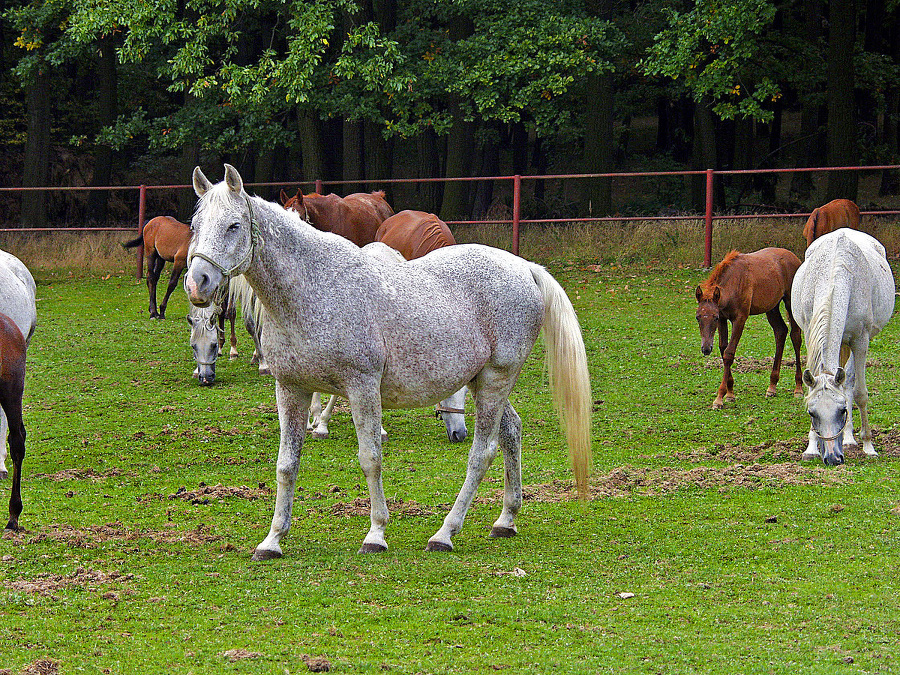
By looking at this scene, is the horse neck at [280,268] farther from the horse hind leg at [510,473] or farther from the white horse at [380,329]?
the horse hind leg at [510,473]

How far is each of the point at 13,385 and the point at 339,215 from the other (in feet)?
21.5

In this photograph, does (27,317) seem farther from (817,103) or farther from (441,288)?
(817,103)

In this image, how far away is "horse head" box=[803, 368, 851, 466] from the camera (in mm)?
8070

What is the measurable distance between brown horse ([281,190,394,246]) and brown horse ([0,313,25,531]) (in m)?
5.58

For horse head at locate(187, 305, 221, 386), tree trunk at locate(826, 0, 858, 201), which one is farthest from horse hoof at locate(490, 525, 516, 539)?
tree trunk at locate(826, 0, 858, 201)

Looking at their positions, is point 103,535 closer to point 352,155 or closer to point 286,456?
point 286,456

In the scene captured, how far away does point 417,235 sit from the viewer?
11.2 metres

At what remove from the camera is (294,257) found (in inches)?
224

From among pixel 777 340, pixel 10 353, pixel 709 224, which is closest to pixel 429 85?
pixel 709 224

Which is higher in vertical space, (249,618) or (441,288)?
(441,288)

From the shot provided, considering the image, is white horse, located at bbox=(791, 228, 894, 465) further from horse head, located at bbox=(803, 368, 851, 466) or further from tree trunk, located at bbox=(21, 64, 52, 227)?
tree trunk, located at bbox=(21, 64, 52, 227)

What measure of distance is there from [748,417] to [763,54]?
1497 cm

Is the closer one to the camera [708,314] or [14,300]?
[14,300]

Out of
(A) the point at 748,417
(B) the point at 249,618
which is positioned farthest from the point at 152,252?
(B) the point at 249,618
